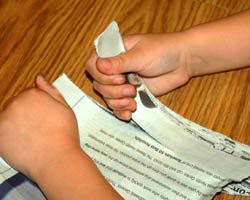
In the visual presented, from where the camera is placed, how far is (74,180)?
57cm

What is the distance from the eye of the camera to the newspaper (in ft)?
2.01

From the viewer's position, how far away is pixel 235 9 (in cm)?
76

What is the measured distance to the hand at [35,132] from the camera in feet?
1.98

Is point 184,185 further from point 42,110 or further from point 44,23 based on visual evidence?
point 44,23

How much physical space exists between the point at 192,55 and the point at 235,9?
0.46 feet

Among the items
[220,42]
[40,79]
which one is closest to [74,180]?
[40,79]

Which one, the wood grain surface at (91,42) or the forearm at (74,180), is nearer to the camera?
the forearm at (74,180)

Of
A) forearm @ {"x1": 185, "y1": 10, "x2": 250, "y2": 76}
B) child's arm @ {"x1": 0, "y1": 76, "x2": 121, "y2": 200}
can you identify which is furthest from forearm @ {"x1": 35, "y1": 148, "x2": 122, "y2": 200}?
forearm @ {"x1": 185, "y1": 10, "x2": 250, "y2": 76}

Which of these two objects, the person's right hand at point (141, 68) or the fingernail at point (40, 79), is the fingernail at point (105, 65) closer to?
the person's right hand at point (141, 68)

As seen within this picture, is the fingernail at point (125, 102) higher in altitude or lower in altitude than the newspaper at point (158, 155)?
higher

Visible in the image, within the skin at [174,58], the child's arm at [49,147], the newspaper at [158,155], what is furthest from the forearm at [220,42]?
the child's arm at [49,147]

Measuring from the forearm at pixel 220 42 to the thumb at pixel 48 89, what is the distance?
0.63 feet

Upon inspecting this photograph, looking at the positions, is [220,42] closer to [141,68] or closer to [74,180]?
[141,68]

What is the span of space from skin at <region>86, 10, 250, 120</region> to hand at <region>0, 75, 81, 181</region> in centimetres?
7
